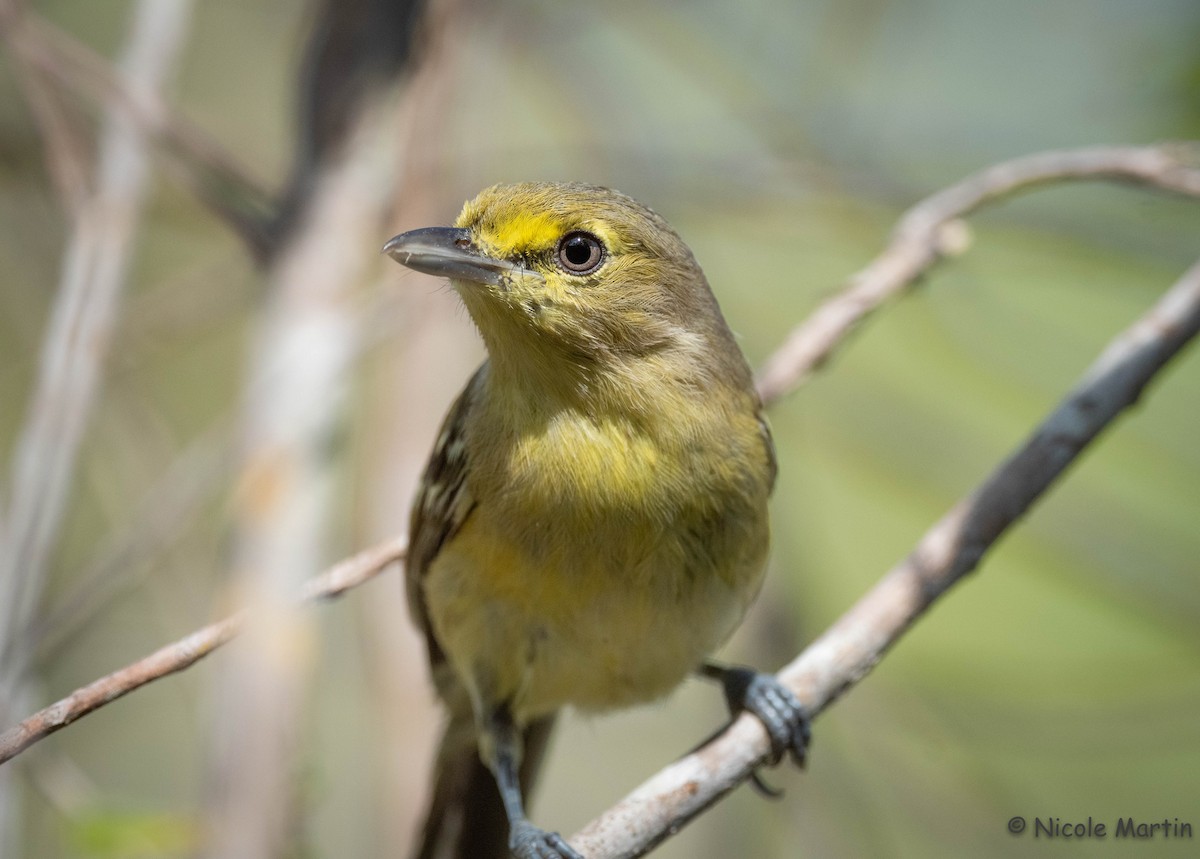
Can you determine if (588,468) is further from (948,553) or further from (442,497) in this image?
(948,553)

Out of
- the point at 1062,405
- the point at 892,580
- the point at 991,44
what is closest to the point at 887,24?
the point at 991,44

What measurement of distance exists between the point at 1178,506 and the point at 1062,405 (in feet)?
13.3

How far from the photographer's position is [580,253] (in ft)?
9.64

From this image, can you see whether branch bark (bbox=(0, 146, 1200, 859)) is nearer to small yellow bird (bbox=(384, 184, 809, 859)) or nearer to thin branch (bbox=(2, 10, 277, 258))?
small yellow bird (bbox=(384, 184, 809, 859))

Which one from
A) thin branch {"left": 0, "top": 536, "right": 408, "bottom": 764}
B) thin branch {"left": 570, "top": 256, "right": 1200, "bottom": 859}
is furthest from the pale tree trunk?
thin branch {"left": 570, "top": 256, "right": 1200, "bottom": 859}

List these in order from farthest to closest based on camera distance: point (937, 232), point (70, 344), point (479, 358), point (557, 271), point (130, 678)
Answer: point (479, 358) < point (937, 232) < point (70, 344) < point (557, 271) < point (130, 678)

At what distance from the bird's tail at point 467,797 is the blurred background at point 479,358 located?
0.18 meters

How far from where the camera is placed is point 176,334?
4.58 metres

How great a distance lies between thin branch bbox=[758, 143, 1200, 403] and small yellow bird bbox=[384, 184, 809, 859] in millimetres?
246

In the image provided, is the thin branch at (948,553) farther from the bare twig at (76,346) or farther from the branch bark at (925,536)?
the bare twig at (76,346)

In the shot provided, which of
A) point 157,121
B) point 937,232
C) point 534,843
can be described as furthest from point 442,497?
point 937,232

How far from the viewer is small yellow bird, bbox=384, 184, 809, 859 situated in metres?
2.87

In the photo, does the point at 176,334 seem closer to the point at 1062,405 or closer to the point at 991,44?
the point at 1062,405

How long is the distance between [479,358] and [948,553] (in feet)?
9.46
